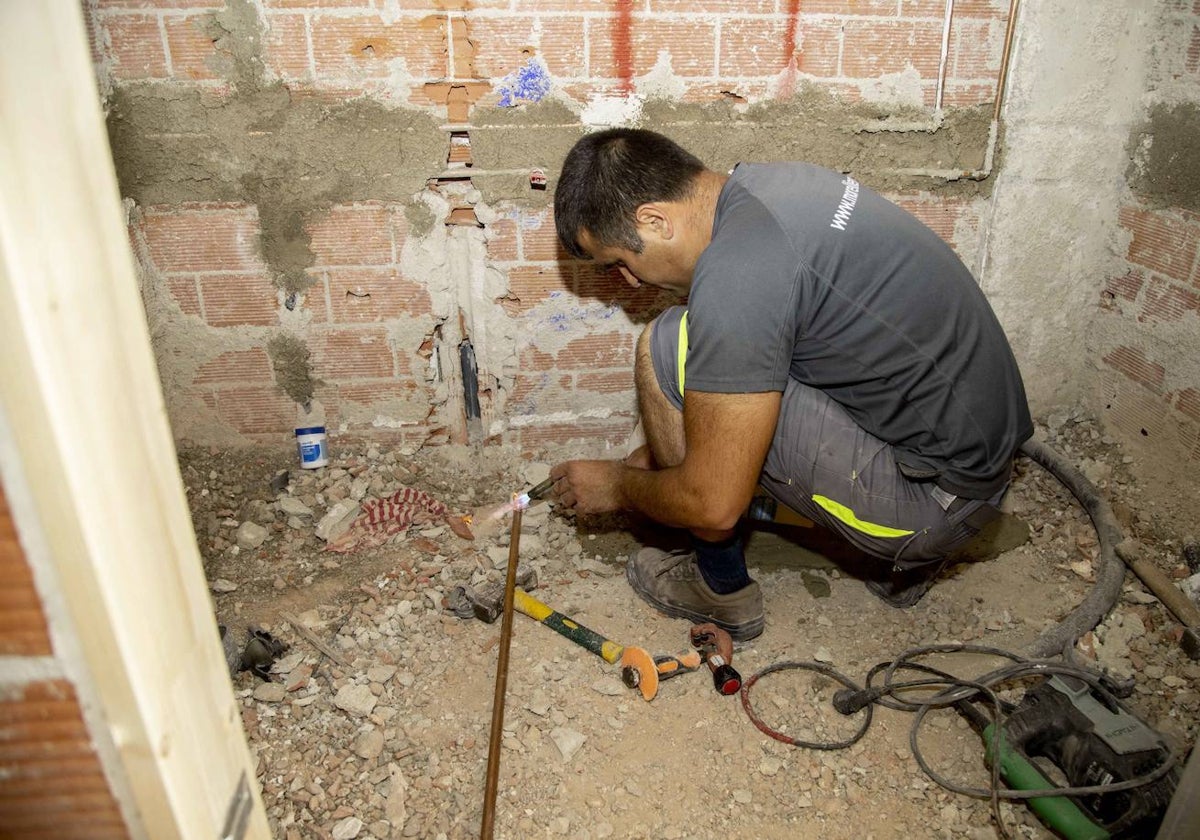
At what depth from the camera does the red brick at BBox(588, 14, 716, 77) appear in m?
2.14

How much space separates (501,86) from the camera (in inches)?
85.6

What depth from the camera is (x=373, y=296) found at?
2402 millimetres

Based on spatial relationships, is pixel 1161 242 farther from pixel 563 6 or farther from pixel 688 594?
pixel 563 6

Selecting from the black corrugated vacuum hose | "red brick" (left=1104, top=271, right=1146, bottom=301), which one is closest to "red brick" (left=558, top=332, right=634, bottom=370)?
the black corrugated vacuum hose

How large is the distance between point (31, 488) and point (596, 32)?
1.95m

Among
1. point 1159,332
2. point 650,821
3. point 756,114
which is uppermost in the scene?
point 756,114

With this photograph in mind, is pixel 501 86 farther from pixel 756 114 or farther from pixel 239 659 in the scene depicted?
pixel 239 659

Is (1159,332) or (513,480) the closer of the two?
(1159,332)

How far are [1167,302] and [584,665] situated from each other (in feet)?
6.06

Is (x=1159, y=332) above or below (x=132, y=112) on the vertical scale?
below

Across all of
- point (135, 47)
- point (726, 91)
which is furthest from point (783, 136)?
point (135, 47)

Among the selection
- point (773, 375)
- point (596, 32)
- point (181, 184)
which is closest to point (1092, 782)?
point (773, 375)

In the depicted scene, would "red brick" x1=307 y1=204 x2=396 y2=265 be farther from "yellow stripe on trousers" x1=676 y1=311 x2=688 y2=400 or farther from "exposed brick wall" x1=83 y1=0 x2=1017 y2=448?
"yellow stripe on trousers" x1=676 y1=311 x2=688 y2=400

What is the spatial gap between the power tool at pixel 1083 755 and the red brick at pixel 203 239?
2113 mm
